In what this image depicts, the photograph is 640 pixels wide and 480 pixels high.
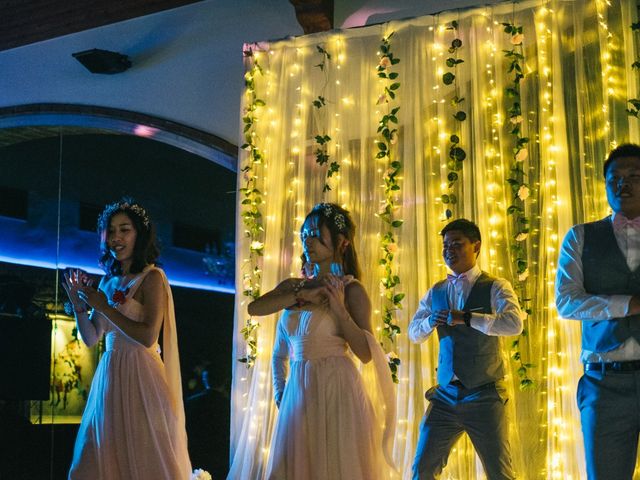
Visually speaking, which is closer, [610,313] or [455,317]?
[610,313]

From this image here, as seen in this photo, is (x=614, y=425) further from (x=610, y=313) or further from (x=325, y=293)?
(x=325, y=293)

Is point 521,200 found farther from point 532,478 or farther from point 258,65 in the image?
point 258,65

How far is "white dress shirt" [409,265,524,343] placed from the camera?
156 inches

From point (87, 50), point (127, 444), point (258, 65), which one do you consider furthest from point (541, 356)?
point (87, 50)

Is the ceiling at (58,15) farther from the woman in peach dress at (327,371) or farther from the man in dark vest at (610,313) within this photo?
the man in dark vest at (610,313)

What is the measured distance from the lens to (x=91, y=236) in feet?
25.9

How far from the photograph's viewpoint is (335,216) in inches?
152

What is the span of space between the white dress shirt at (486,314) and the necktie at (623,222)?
0.85 m

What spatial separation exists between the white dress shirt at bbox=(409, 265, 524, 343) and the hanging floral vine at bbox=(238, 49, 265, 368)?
1338 millimetres

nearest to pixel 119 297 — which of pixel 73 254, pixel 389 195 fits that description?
pixel 389 195

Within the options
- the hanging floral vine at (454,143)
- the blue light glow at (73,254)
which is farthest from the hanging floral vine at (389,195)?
the blue light glow at (73,254)

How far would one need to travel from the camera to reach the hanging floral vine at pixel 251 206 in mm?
5367

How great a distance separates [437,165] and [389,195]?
328 millimetres

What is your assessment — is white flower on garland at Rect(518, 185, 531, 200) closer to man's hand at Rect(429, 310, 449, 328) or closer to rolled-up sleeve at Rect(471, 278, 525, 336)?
rolled-up sleeve at Rect(471, 278, 525, 336)
